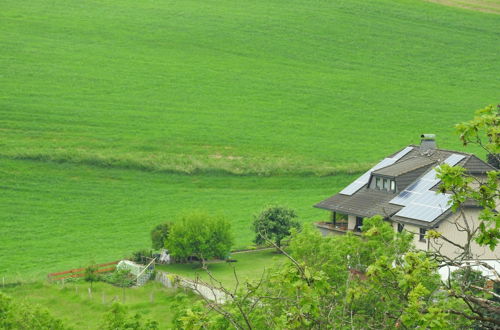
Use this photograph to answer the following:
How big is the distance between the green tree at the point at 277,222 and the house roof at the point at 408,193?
228 cm

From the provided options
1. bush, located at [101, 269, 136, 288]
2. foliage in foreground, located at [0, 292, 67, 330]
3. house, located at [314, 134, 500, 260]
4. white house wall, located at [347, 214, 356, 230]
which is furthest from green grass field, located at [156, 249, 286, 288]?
foliage in foreground, located at [0, 292, 67, 330]

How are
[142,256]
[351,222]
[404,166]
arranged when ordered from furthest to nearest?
[351,222], [404,166], [142,256]

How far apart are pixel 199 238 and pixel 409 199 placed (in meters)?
12.5

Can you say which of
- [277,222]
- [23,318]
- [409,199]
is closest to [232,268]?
[277,222]

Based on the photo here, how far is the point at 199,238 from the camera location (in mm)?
60469

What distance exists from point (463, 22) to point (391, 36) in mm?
10981

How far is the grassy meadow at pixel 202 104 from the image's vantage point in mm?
76250

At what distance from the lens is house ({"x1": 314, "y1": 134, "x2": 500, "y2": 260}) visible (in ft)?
184

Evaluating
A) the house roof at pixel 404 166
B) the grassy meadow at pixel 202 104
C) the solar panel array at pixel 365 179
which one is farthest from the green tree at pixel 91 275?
the house roof at pixel 404 166

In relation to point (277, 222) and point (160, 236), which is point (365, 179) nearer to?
point (277, 222)

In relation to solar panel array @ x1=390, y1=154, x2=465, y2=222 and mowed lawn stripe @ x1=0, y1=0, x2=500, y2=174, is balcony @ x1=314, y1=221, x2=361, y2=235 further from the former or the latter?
mowed lawn stripe @ x1=0, y1=0, x2=500, y2=174

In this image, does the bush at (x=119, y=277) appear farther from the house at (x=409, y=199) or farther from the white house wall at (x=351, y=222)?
the white house wall at (x=351, y=222)

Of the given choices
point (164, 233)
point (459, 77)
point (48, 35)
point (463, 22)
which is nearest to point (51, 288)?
point (164, 233)

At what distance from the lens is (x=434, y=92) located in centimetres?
11200
